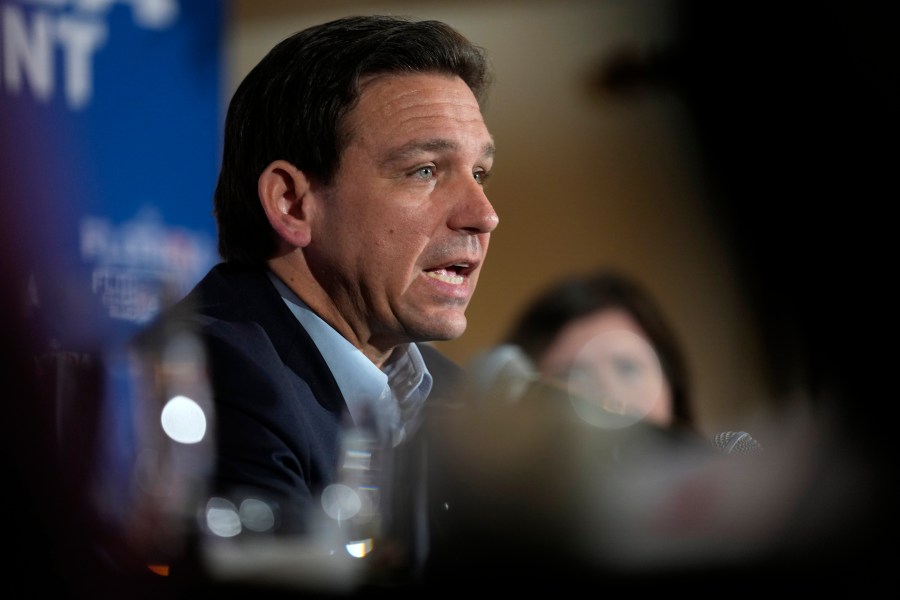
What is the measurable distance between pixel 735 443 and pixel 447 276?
297 millimetres

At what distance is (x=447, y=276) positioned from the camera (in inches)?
34.6

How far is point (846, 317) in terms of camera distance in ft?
2.19

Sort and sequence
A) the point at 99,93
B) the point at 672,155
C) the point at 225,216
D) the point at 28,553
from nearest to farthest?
the point at 672,155 < the point at 28,553 < the point at 99,93 < the point at 225,216

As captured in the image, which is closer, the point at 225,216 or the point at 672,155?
the point at 672,155

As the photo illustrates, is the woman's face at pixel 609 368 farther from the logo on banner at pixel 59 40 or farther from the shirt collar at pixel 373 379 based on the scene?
the logo on banner at pixel 59 40

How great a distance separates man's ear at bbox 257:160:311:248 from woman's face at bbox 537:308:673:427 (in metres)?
0.33

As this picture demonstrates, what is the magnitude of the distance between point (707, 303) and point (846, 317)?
9 cm

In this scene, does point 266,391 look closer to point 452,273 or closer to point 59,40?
point 452,273

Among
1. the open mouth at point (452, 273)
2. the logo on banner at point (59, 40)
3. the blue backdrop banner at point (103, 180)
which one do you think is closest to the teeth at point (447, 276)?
the open mouth at point (452, 273)

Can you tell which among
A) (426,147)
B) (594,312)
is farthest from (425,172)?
(594,312)

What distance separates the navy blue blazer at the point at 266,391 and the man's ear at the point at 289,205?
0.06m

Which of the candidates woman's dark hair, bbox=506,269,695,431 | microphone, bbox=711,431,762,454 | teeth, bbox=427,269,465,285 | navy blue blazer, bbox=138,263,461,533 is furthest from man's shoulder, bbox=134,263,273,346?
microphone, bbox=711,431,762,454

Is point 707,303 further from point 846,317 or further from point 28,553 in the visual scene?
point 28,553

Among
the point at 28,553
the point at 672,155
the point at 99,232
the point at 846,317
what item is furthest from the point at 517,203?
the point at 28,553
